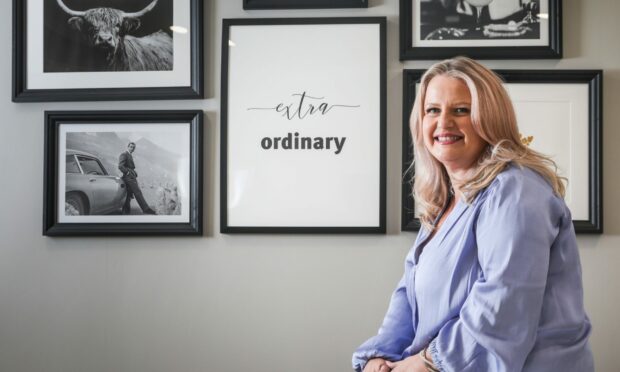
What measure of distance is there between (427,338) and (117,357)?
4.60 ft

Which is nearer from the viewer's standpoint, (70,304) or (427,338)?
(427,338)

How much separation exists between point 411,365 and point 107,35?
1757 millimetres

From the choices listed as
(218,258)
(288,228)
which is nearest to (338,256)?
(288,228)

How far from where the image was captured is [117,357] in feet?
7.39

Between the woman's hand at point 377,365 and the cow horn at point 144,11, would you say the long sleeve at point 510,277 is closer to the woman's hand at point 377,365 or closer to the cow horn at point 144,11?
the woman's hand at point 377,365

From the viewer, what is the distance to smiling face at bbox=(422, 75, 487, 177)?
4.51ft

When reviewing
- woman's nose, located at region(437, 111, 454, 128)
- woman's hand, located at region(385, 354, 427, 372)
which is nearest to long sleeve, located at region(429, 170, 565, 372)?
woman's hand, located at region(385, 354, 427, 372)

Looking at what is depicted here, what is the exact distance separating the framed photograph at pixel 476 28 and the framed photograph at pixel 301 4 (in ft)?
0.66

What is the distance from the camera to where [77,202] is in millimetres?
2273

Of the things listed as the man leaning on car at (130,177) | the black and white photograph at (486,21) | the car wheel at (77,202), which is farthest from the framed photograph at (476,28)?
the car wheel at (77,202)

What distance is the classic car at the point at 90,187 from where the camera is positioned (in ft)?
7.43

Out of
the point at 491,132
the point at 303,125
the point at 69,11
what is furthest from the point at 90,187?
the point at 491,132

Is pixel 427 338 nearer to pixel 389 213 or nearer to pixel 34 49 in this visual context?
pixel 389 213

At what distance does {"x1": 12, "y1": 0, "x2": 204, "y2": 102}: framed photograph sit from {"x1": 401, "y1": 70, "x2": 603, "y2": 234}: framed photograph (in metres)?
0.92
